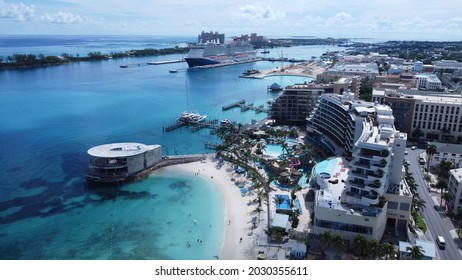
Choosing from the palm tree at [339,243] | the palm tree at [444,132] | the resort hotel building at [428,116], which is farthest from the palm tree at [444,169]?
the palm tree at [339,243]

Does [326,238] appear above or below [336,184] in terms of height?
below

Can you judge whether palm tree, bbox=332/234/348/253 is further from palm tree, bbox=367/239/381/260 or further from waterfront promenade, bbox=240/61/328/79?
waterfront promenade, bbox=240/61/328/79

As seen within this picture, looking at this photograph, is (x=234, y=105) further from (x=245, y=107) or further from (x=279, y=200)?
(x=279, y=200)

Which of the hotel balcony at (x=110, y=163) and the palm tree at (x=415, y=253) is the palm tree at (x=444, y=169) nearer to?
the palm tree at (x=415, y=253)

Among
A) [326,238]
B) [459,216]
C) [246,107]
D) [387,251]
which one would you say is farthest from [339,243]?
[246,107]

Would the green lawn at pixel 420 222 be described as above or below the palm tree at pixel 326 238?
below

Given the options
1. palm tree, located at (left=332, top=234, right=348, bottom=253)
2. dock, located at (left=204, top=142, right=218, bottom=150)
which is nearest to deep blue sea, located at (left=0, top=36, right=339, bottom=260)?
dock, located at (left=204, top=142, right=218, bottom=150)
